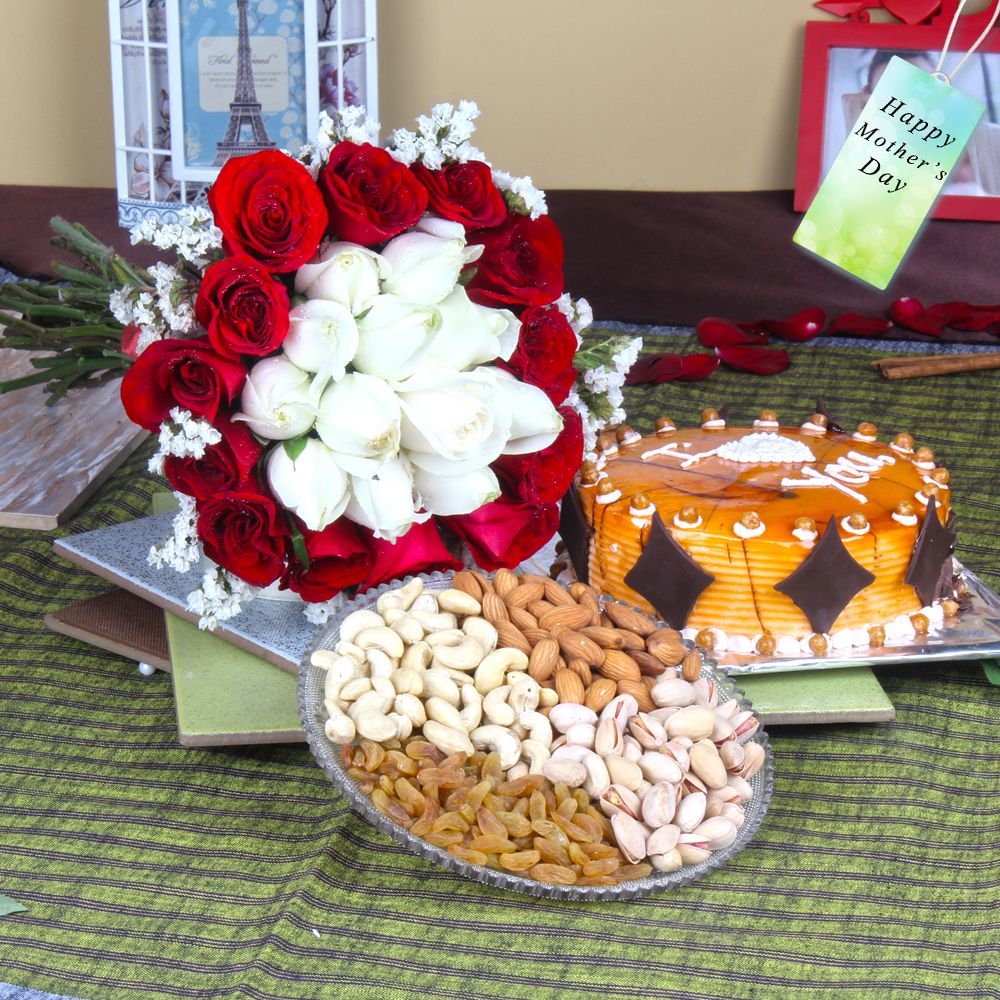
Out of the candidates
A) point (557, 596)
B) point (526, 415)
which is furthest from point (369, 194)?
point (557, 596)

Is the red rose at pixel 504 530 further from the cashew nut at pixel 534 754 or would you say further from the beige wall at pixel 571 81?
the beige wall at pixel 571 81

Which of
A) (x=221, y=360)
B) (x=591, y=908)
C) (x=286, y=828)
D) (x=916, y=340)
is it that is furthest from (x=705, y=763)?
(x=916, y=340)

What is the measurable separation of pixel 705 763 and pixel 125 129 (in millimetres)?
1171

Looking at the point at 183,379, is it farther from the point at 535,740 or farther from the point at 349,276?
the point at 535,740

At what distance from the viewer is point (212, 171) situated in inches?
56.0

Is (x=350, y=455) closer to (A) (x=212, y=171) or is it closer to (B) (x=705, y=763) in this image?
(B) (x=705, y=763)

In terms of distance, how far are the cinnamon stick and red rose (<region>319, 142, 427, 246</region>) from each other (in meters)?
0.79

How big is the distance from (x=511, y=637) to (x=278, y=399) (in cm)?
18

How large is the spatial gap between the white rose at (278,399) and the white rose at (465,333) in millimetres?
75

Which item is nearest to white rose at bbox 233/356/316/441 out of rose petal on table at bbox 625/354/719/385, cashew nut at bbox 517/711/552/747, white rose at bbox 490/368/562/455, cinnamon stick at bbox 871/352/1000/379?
white rose at bbox 490/368/562/455

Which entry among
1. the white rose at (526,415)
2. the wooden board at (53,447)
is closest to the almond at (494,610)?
the white rose at (526,415)

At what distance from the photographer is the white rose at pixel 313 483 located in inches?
27.5

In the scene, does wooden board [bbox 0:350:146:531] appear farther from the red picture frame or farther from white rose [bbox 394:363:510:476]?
the red picture frame

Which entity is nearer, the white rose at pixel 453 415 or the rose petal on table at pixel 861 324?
the white rose at pixel 453 415
